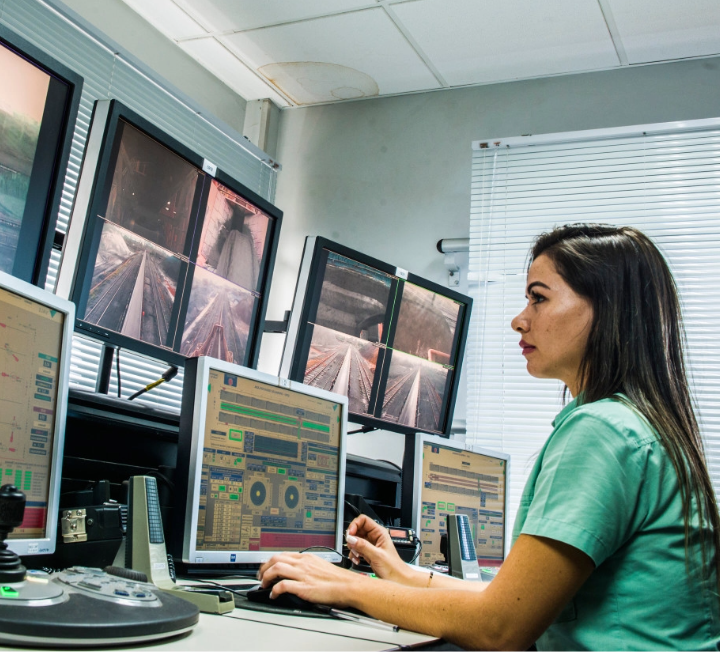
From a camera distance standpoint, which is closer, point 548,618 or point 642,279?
point 548,618

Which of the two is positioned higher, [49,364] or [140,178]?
[140,178]

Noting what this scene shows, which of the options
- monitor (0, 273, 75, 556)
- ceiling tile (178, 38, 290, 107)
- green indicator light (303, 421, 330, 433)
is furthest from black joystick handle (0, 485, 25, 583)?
ceiling tile (178, 38, 290, 107)

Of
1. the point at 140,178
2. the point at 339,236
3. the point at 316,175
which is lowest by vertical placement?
the point at 140,178

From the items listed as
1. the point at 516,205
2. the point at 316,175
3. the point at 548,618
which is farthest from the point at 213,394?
the point at 316,175

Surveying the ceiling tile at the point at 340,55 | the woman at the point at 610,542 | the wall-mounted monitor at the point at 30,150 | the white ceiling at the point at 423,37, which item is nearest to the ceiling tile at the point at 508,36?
the white ceiling at the point at 423,37

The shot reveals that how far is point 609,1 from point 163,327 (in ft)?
7.04

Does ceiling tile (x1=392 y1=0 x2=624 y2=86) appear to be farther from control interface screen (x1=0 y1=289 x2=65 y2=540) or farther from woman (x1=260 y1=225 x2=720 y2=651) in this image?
control interface screen (x1=0 y1=289 x2=65 y2=540)

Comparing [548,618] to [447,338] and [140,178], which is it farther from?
[447,338]

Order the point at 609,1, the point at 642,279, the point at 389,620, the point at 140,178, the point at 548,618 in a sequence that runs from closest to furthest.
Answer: the point at 548,618 → the point at 389,620 → the point at 642,279 → the point at 140,178 → the point at 609,1

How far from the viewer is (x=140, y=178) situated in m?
1.63

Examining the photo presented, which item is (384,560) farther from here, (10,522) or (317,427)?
(10,522)

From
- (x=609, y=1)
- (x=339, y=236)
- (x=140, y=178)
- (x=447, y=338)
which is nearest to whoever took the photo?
(x=140, y=178)

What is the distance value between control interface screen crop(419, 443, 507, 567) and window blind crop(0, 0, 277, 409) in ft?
3.46

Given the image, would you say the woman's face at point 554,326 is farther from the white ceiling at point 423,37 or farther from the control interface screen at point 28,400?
the white ceiling at point 423,37
